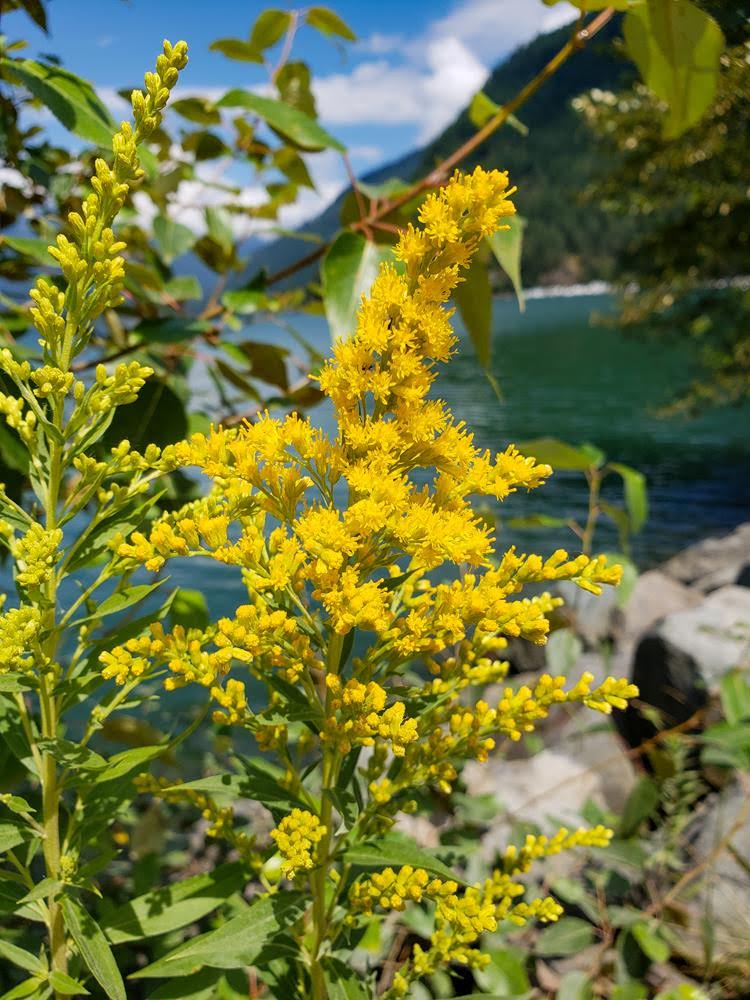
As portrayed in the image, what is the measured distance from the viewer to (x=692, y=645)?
4.88 metres

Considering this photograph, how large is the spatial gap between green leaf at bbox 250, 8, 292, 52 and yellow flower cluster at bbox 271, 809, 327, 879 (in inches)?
67.2

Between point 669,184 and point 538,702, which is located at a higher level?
point 669,184

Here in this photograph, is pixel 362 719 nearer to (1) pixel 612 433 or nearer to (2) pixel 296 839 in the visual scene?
(2) pixel 296 839

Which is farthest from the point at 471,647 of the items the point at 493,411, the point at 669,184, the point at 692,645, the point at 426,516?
the point at 493,411

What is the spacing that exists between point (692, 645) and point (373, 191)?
→ 4.31 meters

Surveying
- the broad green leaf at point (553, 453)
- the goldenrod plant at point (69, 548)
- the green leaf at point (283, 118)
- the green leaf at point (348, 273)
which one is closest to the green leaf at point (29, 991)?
the goldenrod plant at point (69, 548)

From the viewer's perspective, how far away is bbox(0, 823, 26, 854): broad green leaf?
0.76 meters

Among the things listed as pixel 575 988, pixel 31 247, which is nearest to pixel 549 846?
pixel 575 988

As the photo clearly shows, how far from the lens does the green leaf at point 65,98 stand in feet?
3.54

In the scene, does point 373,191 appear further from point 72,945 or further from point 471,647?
point 72,945

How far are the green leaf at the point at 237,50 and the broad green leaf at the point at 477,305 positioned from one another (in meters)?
0.87

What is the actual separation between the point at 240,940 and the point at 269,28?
186 cm

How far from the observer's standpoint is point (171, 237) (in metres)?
1.83

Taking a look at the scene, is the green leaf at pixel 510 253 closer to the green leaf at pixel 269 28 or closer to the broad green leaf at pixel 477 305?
the broad green leaf at pixel 477 305
